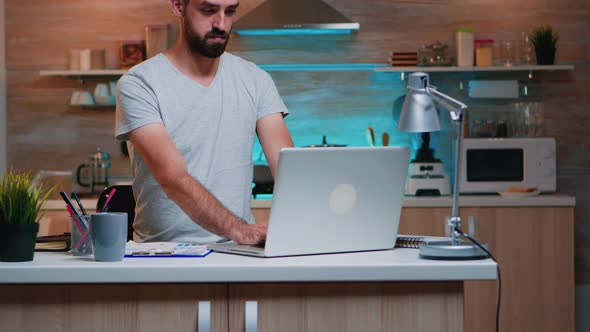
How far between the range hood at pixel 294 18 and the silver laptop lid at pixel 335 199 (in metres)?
2.69

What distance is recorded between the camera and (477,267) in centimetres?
171

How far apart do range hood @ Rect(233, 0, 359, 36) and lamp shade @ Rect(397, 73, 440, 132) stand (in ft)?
8.95

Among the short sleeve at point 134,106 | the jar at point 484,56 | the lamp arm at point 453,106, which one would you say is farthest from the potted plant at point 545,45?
the lamp arm at point 453,106

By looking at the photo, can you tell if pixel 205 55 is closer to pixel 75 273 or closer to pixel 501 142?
pixel 75 273

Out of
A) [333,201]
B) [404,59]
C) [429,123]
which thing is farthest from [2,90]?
[429,123]

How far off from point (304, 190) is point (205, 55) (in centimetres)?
81

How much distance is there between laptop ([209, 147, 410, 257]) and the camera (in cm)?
176

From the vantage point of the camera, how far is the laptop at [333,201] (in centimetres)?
176

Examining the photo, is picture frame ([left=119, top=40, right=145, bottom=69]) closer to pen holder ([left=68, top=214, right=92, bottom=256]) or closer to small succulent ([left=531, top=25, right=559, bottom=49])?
small succulent ([left=531, top=25, right=559, bottom=49])

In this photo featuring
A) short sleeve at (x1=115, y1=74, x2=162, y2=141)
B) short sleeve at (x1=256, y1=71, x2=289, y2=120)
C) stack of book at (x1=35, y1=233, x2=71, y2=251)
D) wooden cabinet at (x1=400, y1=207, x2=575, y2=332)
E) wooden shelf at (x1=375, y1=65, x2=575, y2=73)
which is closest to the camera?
stack of book at (x1=35, y1=233, x2=71, y2=251)

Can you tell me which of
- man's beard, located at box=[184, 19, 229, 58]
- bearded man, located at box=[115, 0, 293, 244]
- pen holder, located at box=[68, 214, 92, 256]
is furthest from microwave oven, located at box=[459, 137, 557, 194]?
pen holder, located at box=[68, 214, 92, 256]

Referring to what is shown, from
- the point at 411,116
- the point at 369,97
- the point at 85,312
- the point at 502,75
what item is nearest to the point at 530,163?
the point at 502,75

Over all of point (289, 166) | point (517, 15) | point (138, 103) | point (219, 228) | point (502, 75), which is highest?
point (517, 15)

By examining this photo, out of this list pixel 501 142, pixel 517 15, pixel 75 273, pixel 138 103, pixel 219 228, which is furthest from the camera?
pixel 517 15
